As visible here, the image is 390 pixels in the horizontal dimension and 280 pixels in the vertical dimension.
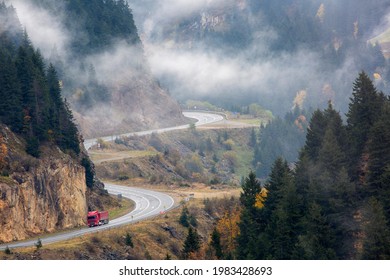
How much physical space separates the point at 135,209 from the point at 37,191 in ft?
77.1

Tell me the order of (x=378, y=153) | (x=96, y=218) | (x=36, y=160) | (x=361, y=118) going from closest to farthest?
(x=378, y=153) < (x=361, y=118) < (x=36, y=160) < (x=96, y=218)

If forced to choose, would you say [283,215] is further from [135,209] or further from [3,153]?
[135,209]

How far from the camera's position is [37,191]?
76438mm

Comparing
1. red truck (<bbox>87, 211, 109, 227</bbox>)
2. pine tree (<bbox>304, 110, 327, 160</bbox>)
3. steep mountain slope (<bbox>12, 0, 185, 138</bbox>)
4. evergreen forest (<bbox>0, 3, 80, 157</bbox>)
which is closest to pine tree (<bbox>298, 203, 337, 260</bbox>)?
pine tree (<bbox>304, 110, 327, 160</bbox>)

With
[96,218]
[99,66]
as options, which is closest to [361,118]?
[96,218]

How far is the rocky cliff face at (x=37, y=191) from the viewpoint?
234 ft

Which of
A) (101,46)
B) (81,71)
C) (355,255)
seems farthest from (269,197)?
(101,46)

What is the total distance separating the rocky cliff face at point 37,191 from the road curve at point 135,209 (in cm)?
218

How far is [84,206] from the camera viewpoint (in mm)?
86000

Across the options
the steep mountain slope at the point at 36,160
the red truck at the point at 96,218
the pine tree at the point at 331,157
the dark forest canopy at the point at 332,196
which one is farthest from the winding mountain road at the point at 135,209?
the pine tree at the point at 331,157

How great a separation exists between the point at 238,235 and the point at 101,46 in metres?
118

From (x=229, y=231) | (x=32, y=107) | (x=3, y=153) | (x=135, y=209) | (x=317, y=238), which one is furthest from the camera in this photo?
(x=135, y=209)
